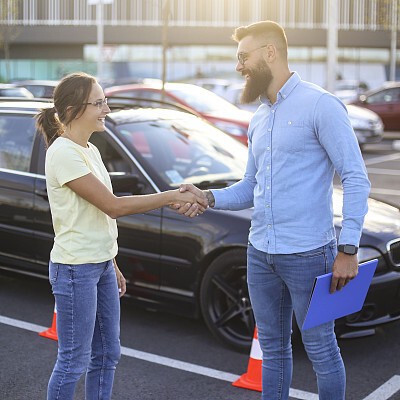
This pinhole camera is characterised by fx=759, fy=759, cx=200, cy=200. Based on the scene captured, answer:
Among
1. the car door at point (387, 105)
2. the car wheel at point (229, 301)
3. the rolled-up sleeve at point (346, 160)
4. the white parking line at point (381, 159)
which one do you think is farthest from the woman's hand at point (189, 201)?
the car door at point (387, 105)

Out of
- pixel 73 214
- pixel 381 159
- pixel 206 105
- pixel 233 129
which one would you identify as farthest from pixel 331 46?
pixel 73 214

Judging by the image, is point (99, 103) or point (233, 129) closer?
point (99, 103)

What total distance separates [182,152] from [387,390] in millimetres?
2291

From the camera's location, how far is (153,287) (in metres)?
5.14

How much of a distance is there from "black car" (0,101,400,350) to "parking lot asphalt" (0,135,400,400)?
0.22 m

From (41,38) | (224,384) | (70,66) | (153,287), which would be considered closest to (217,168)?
(153,287)

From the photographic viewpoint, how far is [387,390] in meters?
4.29

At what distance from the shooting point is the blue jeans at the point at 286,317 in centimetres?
323

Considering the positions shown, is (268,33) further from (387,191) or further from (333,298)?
(387,191)

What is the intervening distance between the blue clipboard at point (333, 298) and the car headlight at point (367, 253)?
1.29 meters

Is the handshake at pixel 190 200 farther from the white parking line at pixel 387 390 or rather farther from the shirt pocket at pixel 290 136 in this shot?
the white parking line at pixel 387 390

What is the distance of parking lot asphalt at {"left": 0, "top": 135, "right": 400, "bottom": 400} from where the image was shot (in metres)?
4.29

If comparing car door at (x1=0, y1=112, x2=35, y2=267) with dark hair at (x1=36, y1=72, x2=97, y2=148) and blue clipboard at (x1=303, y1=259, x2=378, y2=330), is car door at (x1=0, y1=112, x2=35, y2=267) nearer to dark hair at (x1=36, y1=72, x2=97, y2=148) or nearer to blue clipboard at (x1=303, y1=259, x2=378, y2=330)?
dark hair at (x1=36, y1=72, x2=97, y2=148)

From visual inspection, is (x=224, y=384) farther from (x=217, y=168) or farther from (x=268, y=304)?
(x=217, y=168)
